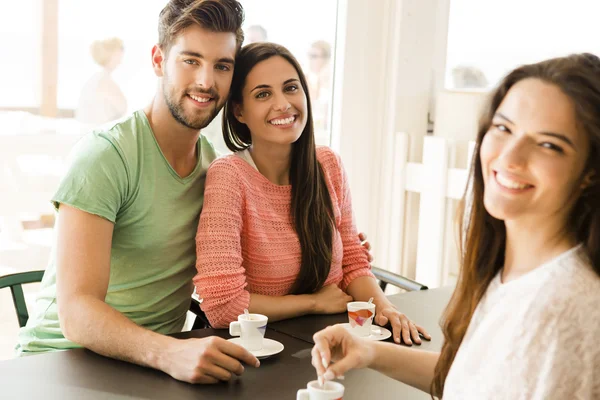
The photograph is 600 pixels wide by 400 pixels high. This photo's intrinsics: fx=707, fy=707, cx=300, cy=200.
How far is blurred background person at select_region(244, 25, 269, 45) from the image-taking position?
3.09m

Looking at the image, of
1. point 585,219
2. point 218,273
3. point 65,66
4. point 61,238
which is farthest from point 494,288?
point 65,66

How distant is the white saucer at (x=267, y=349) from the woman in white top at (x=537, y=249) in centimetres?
38

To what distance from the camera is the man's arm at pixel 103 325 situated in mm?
1446

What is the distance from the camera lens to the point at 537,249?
1.09 metres

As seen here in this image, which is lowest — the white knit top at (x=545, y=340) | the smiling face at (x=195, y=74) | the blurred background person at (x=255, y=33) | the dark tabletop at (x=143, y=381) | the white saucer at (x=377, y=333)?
the white saucer at (x=377, y=333)

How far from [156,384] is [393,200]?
7.36 feet

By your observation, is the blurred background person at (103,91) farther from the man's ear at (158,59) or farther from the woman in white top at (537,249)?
the woman in white top at (537,249)

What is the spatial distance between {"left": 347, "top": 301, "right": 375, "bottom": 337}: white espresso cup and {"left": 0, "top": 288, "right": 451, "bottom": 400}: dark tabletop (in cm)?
17

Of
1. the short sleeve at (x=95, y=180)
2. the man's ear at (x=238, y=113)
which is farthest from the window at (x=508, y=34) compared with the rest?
the short sleeve at (x=95, y=180)

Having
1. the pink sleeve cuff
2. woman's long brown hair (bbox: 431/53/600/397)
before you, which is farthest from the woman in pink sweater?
woman's long brown hair (bbox: 431/53/600/397)

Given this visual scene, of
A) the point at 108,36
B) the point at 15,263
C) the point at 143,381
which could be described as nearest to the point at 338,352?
the point at 143,381

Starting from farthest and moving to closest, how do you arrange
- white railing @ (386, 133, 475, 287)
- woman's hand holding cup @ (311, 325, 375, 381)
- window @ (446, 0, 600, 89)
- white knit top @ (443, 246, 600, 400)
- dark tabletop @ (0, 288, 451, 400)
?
white railing @ (386, 133, 475, 287) → window @ (446, 0, 600, 89) → dark tabletop @ (0, 288, 451, 400) → woman's hand holding cup @ (311, 325, 375, 381) → white knit top @ (443, 246, 600, 400)

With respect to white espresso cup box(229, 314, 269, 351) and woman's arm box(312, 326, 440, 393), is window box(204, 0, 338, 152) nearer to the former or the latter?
white espresso cup box(229, 314, 269, 351)

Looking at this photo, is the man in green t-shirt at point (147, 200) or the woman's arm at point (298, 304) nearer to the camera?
the man in green t-shirt at point (147, 200)
